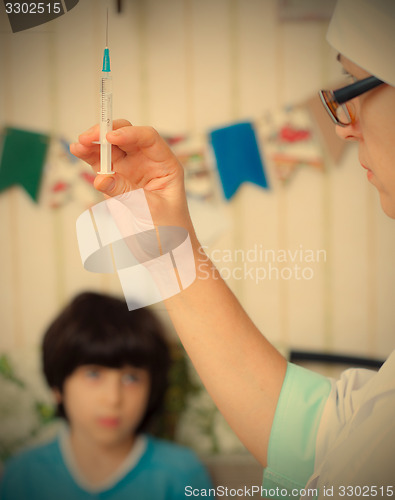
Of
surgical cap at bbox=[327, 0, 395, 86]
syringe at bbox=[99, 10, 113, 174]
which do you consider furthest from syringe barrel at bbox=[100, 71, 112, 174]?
surgical cap at bbox=[327, 0, 395, 86]

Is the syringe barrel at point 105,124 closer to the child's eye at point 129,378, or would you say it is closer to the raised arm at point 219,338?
the raised arm at point 219,338

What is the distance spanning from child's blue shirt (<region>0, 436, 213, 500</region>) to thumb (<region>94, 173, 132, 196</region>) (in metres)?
0.82

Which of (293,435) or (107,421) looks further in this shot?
(107,421)

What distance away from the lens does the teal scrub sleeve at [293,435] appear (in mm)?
584

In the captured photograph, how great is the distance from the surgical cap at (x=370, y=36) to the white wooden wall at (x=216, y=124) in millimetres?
846

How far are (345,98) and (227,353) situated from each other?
30 centimetres

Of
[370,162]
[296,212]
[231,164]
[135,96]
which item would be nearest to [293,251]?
[296,212]

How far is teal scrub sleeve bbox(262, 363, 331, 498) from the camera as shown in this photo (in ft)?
1.92

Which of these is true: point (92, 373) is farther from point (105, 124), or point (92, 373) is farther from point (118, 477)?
point (105, 124)

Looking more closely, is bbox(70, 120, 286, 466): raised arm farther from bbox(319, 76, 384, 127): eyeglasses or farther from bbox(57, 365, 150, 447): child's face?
bbox(57, 365, 150, 447): child's face

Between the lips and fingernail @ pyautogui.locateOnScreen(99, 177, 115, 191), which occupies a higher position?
fingernail @ pyautogui.locateOnScreen(99, 177, 115, 191)

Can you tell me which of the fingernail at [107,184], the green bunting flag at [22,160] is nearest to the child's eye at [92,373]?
the green bunting flag at [22,160]

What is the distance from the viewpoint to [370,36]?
472 mm

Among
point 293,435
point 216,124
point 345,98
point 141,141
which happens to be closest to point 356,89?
point 345,98
